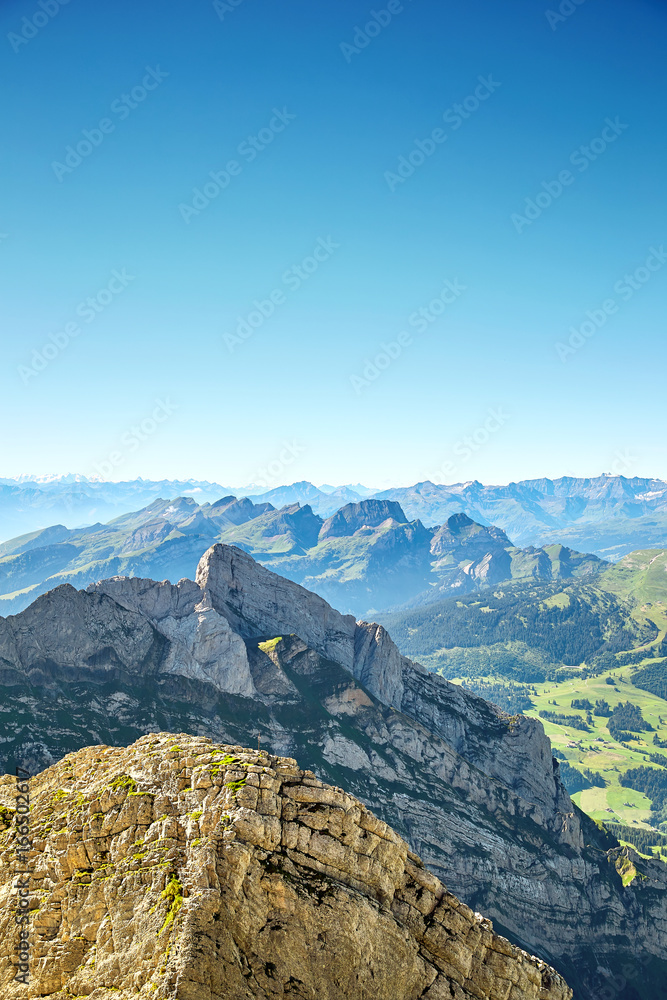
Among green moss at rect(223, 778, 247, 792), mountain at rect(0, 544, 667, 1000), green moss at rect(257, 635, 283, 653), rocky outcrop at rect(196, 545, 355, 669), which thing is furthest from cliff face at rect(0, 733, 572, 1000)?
rocky outcrop at rect(196, 545, 355, 669)

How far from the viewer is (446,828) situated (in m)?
124

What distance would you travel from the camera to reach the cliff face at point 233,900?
28.4 m

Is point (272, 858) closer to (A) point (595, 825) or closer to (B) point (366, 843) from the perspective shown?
(B) point (366, 843)

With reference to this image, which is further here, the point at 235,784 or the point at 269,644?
the point at 269,644

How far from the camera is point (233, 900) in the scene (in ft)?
98.7

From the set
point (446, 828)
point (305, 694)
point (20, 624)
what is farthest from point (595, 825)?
point (20, 624)

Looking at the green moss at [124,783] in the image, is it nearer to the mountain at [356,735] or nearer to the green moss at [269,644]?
the mountain at [356,735]

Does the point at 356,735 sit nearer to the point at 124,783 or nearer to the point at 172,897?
the point at 124,783

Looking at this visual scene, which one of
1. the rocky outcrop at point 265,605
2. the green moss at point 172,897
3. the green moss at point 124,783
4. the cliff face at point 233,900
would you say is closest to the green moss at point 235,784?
the cliff face at point 233,900

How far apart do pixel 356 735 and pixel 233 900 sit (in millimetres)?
113369

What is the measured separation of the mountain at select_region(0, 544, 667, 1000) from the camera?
116938mm

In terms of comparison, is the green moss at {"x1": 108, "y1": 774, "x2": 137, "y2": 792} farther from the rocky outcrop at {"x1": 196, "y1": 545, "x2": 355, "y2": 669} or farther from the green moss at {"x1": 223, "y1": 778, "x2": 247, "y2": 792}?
the rocky outcrop at {"x1": 196, "y1": 545, "x2": 355, "y2": 669}

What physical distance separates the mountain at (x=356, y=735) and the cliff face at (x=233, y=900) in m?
79.8

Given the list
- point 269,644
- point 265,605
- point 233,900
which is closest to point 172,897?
point 233,900
